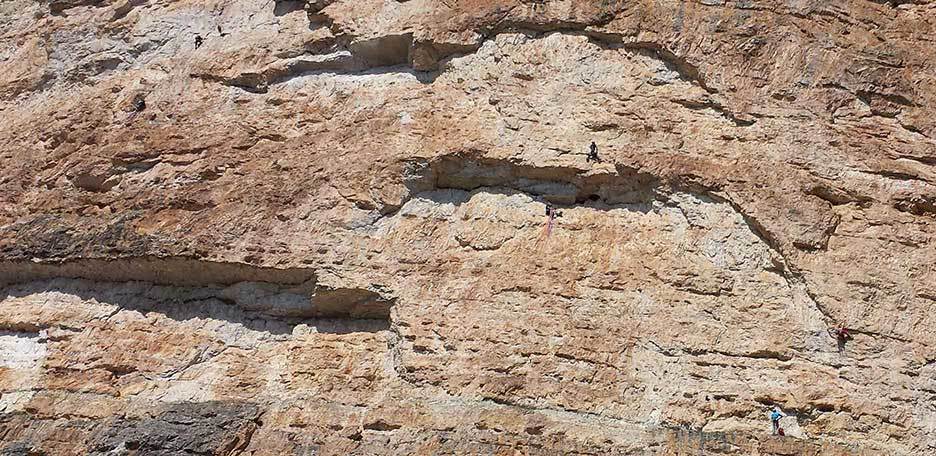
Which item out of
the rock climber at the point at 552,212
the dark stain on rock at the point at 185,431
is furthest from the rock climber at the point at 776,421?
the dark stain on rock at the point at 185,431

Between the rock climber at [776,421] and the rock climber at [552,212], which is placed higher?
the rock climber at [552,212]

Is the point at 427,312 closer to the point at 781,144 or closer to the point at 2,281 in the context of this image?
the point at 781,144

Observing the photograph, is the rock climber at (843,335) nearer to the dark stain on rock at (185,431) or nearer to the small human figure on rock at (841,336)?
the small human figure on rock at (841,336)

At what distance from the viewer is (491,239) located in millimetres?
10508

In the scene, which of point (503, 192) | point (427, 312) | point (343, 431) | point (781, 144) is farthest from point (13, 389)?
point (781, 144)

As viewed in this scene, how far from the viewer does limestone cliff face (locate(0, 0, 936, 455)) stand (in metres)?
9.21

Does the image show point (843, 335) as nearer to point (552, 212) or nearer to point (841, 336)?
point (841, 336)

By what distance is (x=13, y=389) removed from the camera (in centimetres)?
1034

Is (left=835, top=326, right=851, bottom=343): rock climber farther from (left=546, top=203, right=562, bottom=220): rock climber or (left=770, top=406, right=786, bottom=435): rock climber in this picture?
(left=546, top=203, right=562, bottom=220): rock climber

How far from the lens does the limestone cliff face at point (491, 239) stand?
921cm

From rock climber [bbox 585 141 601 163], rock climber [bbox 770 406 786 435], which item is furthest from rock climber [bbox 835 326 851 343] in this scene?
rock climber [bbox 585 141 601 163]

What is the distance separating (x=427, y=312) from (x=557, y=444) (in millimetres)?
2138

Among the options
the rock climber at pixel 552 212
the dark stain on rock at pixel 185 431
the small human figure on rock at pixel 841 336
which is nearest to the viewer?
the dark stain on rock at pixel 185 431

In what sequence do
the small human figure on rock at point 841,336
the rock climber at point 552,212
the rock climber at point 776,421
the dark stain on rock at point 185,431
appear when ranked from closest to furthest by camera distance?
the rock climber at point 776,421 < the dark stain on rock at point 185,431 < the small human figure on rock at point 841,336 < the rock climber at point 552,212
